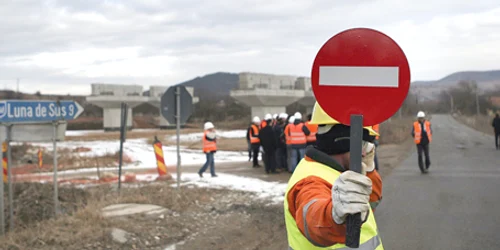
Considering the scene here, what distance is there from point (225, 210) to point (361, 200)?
8310 mm

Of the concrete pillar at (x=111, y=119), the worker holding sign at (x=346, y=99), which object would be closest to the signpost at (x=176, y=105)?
the worker holding sign at (x=346, y=99)

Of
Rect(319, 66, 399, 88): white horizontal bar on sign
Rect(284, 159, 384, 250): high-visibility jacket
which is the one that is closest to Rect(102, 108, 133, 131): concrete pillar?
Rect(284, 159, 384, 250): high-visibility jacket

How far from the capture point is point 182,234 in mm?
8336

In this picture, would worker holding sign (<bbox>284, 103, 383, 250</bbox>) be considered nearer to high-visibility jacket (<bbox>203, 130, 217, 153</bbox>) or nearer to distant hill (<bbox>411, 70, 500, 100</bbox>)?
distant hill (<bbox>411, 70, 500, 100</bbox>)

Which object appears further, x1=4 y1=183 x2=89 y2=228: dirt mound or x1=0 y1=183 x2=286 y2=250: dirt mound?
x1=4 y1=183 x2=89 y2=228: dirt mound

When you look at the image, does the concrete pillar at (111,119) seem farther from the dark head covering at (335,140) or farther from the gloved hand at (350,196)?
the gloved hand at (350,196)

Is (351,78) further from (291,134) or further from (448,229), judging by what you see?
(291,134)

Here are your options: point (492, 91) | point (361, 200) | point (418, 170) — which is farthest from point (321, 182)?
point (492, 91)

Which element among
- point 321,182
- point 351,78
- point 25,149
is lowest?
point 25,149

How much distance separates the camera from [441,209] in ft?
31.7

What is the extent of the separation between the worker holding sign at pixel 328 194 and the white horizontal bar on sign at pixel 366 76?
0.39 metres

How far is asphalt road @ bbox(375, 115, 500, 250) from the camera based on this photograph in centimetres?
738

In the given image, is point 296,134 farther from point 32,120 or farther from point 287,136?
point 32,120

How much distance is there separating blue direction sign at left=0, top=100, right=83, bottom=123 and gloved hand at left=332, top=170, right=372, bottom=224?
8.24 metres
